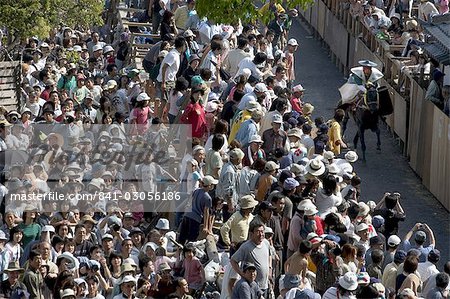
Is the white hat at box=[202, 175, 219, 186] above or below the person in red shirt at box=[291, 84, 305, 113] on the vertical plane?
above

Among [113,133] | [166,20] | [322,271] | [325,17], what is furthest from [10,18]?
[322,271]

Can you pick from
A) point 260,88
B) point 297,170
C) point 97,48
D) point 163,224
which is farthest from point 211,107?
point 97,48

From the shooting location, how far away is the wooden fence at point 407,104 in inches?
1216

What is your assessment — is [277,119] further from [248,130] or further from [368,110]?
[368,110]

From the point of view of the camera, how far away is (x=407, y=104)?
33.5 meters

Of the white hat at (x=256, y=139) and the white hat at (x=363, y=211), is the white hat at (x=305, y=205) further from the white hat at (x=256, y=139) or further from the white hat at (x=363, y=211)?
the white hat at (x=256, y=139)

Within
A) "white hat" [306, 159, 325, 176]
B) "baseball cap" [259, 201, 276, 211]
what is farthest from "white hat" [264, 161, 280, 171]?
"baseball cap" [259, 201, 276, 211]

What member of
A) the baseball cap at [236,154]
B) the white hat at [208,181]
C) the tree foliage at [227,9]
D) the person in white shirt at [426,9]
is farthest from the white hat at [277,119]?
the person in white shirt at [426,9]

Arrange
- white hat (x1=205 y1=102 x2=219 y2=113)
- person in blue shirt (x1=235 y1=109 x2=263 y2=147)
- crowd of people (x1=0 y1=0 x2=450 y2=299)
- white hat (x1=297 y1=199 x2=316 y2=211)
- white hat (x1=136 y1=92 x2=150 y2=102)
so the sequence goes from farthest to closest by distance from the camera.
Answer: white hat (x1=136 y1=92 x2=150 y2=102), white hat (x1=205 y1=102 x2=219 y2=113), person in blue shirt (x1=235 y1=109 x2=263 y2=147), white hat (x1=297 y1=199 x2=316 y2=211), crowd of people (x1=0 y1=0 x2=450 y2=299)

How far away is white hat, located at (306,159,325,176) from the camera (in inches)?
995

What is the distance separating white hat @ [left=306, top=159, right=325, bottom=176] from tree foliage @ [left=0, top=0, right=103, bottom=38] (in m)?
10.3

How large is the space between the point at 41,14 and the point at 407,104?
7.33 meters

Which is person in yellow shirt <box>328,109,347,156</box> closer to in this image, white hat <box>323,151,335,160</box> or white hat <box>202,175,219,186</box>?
white hat <box>323,151,335,160</box>

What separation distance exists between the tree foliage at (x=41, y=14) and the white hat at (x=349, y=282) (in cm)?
1540
